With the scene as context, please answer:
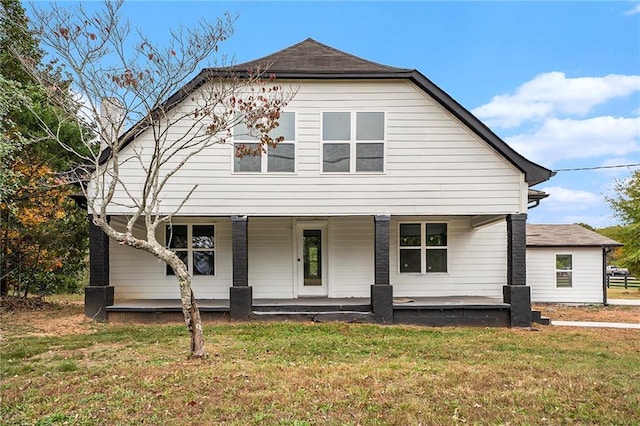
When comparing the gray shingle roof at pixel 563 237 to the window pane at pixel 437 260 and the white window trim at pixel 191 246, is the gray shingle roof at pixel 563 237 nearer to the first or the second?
the window pane at pixel 437 260

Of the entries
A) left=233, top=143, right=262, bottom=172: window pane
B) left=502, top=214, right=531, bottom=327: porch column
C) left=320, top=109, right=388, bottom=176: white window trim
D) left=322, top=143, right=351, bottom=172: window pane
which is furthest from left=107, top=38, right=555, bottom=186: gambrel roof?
left=233, top=143, right=262, bottom=172: window pane

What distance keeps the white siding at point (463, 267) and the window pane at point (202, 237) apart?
15.9 ft

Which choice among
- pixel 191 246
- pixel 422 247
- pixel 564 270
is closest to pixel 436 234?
pixel 422 247

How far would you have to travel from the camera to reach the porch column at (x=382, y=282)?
914 centimetres

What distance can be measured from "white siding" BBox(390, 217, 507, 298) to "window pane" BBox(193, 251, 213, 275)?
482 centimetres

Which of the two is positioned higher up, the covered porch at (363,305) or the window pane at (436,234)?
the window pane at (436,234)

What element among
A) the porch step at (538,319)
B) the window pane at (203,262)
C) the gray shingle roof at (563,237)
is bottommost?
the porch step at (538,319)

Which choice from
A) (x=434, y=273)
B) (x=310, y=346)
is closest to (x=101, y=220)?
(x=310, y=346)

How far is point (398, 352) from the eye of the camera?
21.0ft

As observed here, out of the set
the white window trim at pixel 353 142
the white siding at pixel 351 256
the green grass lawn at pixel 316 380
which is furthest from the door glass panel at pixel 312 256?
the green grass lawn at pixel 316 380

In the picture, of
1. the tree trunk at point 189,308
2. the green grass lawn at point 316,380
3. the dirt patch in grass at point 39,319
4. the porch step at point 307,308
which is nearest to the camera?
the green grass lawn at point 316,380

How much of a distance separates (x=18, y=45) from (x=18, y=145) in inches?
113

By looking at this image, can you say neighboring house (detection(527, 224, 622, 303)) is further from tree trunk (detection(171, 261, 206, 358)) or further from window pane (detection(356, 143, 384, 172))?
tree trunk (detection(171, 261, 206, 358))

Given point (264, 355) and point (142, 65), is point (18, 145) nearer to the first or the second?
point (142, 65)
